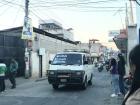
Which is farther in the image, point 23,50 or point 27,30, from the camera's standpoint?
point 23,50

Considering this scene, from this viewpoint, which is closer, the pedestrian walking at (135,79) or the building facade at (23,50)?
the pedestrian walking at (135,79)

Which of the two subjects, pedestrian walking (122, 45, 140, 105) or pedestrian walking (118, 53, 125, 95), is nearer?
pedestrian walking (122, 45, 140, 105)

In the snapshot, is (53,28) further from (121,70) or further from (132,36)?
(121,70)

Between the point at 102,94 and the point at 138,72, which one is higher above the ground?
the point at 138,72

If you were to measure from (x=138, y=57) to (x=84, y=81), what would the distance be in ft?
60.6

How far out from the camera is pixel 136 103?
2.74m

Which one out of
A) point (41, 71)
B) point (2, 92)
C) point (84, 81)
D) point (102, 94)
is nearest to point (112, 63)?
point (102, 94)

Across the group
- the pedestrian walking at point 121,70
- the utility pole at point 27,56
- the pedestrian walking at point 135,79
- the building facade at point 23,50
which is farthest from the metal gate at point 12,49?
the pedestrian walking at point 135,79

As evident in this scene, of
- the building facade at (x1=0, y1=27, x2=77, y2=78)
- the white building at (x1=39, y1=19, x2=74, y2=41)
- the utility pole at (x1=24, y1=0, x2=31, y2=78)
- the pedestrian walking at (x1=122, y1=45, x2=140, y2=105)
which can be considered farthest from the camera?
the white building at (x1=39, y1=19, x2=74, y2=41)

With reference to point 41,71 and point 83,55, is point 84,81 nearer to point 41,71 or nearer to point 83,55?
point 83,55

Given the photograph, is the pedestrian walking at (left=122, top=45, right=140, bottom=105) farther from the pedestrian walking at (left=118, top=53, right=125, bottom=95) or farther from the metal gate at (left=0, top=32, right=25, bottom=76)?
Result: the metal gate at (left=0, top=32, right=25, bottom=76)

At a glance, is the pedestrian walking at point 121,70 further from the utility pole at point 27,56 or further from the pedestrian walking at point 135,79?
the utility pole at point 27,56

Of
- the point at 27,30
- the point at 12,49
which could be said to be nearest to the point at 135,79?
the point at 27,30

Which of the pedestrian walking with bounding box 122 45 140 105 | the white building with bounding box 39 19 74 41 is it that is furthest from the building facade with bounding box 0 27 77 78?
the white building with bounding box 39 19 74 41
